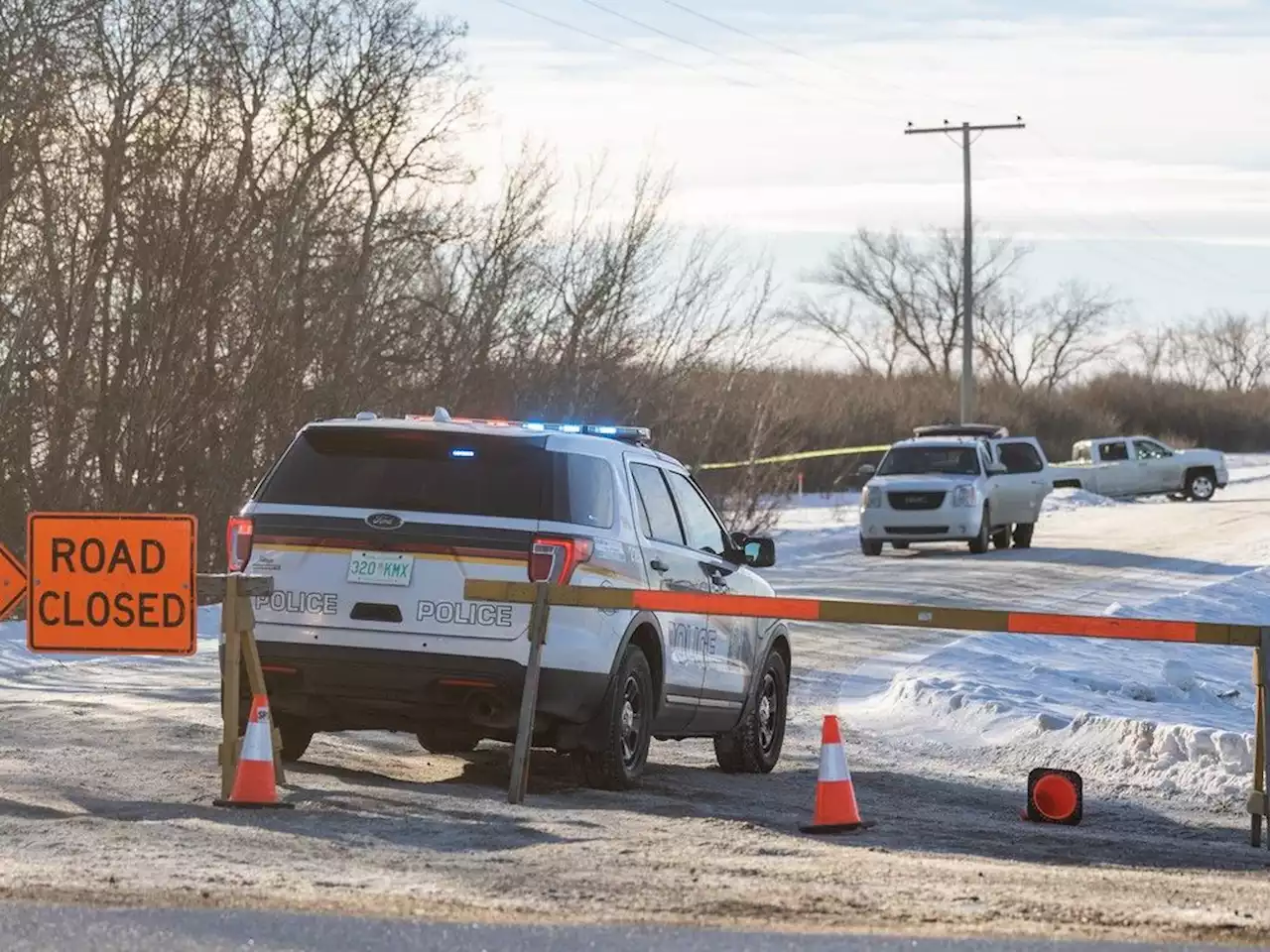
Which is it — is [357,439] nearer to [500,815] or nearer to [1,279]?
[500,815]

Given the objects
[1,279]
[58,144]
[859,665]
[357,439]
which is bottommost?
[859,665]

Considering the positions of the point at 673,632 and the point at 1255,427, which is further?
the point at 1255,427

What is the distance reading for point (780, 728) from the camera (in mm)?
13789

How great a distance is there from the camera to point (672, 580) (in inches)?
480

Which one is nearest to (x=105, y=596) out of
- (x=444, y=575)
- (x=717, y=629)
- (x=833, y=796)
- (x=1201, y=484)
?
(x=444, y=575)

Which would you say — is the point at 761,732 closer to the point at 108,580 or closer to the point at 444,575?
the point at 444,575

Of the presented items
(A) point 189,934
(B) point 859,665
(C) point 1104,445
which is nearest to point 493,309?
(B) point 859,665

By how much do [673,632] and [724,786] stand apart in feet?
3.02

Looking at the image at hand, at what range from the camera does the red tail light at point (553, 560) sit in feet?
35.9

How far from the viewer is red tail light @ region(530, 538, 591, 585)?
1095 cm

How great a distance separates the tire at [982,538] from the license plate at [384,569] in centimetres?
2632

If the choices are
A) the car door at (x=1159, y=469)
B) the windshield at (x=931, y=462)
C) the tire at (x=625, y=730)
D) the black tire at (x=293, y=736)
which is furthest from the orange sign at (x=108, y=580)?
the car door at (x=1159, y=469)

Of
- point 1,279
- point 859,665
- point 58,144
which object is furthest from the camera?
point 58,144

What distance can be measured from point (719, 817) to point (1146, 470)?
46.8 metres
